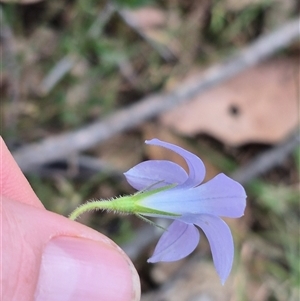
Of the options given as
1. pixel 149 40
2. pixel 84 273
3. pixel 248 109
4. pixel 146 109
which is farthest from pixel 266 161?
pixel 84 273

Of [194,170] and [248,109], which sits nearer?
[194,170]

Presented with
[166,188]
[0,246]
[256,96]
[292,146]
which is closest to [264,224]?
[292,146]

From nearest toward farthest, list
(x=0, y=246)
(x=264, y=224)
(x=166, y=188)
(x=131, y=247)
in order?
(x=0, y=246)
(x=166, y=188)
(x=131, y=247)
(x=264, y=224)

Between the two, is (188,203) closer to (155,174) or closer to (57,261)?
(155,174)

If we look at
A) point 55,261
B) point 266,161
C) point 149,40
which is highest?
point 55,261

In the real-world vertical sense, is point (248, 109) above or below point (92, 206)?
below

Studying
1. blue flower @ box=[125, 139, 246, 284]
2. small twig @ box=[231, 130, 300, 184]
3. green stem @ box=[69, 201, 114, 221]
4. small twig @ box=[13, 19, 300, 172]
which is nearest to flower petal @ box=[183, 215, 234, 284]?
blue flower @ box=[125, 139, 246, 284]

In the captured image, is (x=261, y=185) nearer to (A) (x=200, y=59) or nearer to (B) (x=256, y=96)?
(B) (x=256, y=96)

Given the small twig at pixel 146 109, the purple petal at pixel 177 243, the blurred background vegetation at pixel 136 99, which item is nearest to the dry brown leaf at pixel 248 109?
the blurred background vegetation at pixel 136 99
